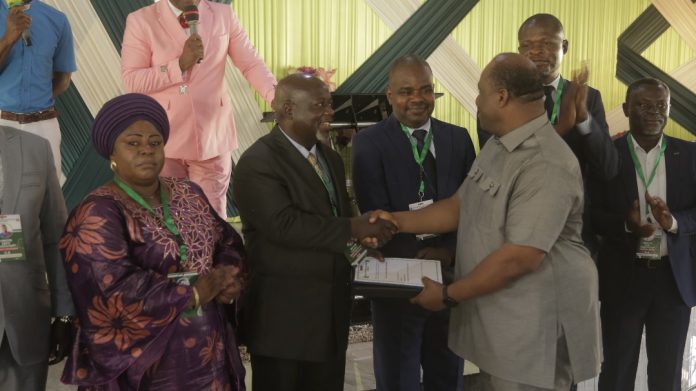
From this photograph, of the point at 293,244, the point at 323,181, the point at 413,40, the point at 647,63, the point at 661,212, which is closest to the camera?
the point at 293,244

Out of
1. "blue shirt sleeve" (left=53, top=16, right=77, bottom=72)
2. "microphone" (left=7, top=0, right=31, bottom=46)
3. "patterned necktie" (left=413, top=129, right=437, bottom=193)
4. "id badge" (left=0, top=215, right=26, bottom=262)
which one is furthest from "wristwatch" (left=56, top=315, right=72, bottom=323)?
"blue shirt sleeve" (left=53, top=16, right=77, bottom=72)

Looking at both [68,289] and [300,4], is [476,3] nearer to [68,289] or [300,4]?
[300,4]

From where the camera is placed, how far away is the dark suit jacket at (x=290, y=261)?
228 cm

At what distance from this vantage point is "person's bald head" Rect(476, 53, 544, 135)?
2033mm

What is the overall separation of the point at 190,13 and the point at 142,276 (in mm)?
1694

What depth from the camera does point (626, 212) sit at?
3.04m

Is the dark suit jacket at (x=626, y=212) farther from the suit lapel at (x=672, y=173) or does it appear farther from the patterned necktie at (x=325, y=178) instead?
the patterned necktie at (x=325, y=178)

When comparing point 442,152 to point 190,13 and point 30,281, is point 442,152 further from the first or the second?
point 30,281

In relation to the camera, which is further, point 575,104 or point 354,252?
point 575,104

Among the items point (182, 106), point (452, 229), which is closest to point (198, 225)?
point (452, 229)

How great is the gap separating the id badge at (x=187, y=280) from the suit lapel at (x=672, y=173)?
230 centimetres

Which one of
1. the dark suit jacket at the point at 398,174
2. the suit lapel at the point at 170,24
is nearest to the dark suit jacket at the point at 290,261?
the dark suit jacket at the point at 398,174

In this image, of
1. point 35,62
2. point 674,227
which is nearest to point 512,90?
point 674,227

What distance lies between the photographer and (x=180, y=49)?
3.42 meters
